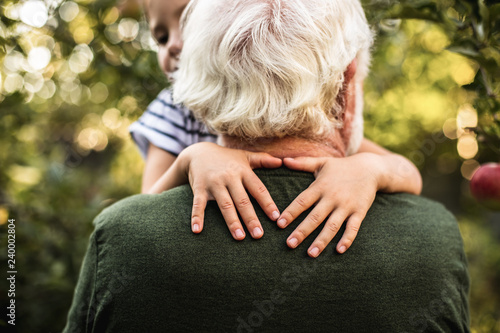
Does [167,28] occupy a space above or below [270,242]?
above

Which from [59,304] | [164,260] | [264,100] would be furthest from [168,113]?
[59,304]

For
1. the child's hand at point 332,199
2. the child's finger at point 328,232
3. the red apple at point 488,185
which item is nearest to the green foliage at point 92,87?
the red apple at point 488,185

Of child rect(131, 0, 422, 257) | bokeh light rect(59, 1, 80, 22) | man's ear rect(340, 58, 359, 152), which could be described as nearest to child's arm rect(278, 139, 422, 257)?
child rect(131, 0, 422, 257)

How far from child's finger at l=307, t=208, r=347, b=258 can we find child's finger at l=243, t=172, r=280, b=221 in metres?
0.11

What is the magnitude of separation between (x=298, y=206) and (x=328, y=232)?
9cm

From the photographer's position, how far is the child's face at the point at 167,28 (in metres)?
1.60

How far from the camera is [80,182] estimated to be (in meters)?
3.10

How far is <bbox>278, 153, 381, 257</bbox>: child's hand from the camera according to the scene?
3.22ft

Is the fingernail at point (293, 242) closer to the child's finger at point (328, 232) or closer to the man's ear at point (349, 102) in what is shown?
the child's finger at point (328, 232)

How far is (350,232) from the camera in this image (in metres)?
0.99

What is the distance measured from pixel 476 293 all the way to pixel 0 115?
4.37 meters

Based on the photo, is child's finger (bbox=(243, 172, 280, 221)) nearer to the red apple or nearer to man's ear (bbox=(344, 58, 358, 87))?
man's ear (bbox=(344, 58, 358, 87))

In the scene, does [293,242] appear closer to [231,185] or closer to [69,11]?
[231,185]

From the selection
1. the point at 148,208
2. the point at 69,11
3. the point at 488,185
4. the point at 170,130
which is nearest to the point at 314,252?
the point at 148,208
